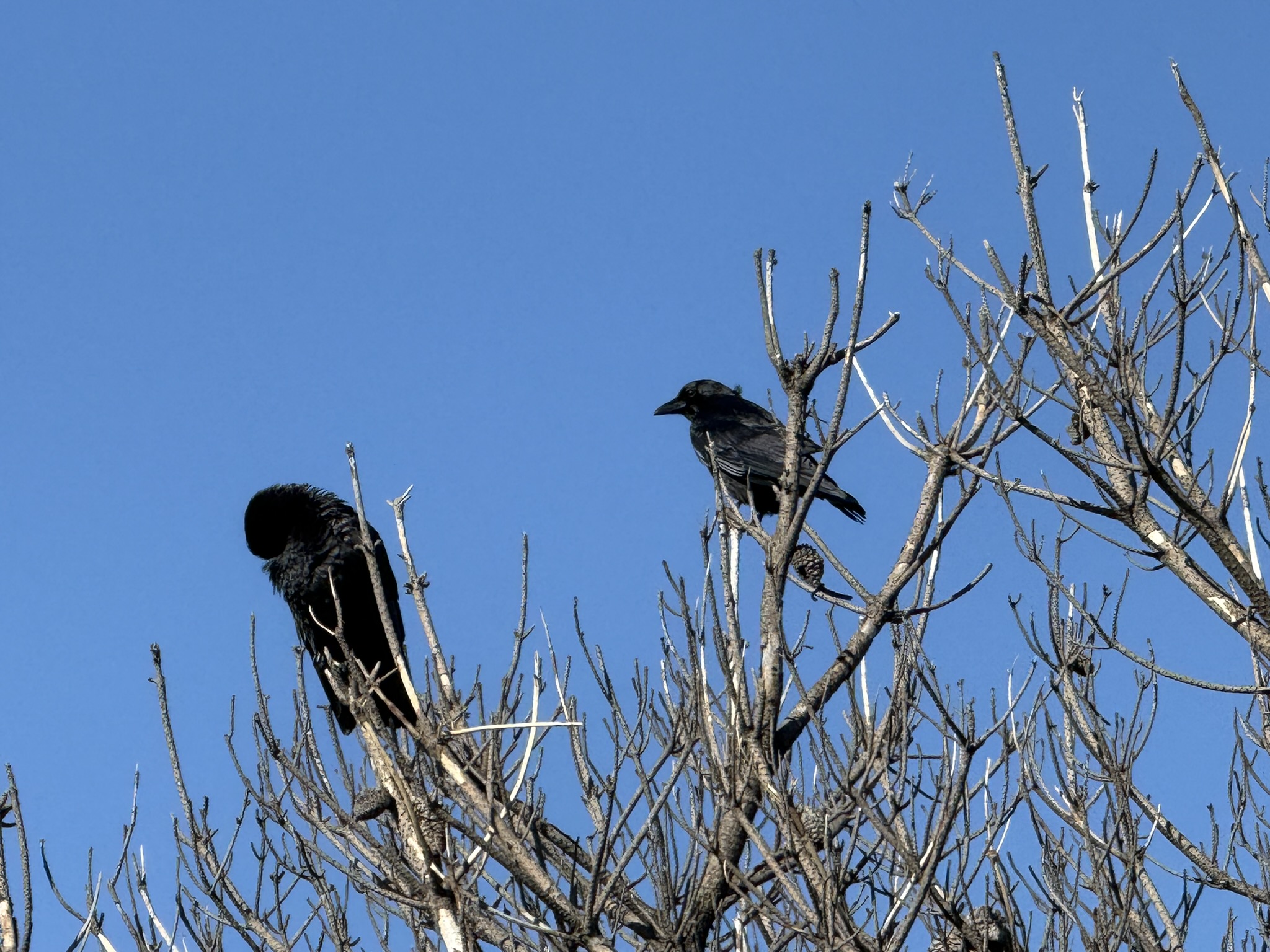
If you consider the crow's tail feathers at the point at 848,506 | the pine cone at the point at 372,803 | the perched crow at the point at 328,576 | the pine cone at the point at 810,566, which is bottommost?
the pine cone at the point at 372,803

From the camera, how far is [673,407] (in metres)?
9.86

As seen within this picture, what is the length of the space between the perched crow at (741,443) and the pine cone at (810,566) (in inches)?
107

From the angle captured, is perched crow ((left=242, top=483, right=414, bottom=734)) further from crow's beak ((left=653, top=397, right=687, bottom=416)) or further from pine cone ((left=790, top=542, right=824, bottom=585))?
crow's beak ((left=653, top=397, right=687, bottom=416))

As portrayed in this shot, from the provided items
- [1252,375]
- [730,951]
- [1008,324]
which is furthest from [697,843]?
[1252,375]

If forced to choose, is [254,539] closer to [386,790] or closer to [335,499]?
[335,499]

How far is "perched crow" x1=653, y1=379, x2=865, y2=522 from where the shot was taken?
850cm

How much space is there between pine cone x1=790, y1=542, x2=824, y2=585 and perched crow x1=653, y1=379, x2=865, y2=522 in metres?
2.72

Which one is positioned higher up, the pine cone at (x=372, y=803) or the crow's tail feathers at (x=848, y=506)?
the crow's tail feathers at (x=848, y=506)

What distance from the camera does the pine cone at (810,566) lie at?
517cm

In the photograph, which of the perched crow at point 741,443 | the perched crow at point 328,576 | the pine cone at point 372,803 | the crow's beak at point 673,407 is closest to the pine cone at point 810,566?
the pine cone at point 372,803

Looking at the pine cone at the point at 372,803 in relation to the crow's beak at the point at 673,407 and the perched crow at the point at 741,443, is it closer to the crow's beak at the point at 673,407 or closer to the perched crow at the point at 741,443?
the perched crow at the point at 741,443

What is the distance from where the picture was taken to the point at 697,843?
14.1 ft

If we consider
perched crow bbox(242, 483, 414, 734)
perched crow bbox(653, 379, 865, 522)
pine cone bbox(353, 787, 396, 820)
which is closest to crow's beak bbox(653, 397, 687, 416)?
perched crow bbox(653, 379, 865, 522)

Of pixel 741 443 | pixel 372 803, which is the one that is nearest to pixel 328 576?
pixel 372 803
